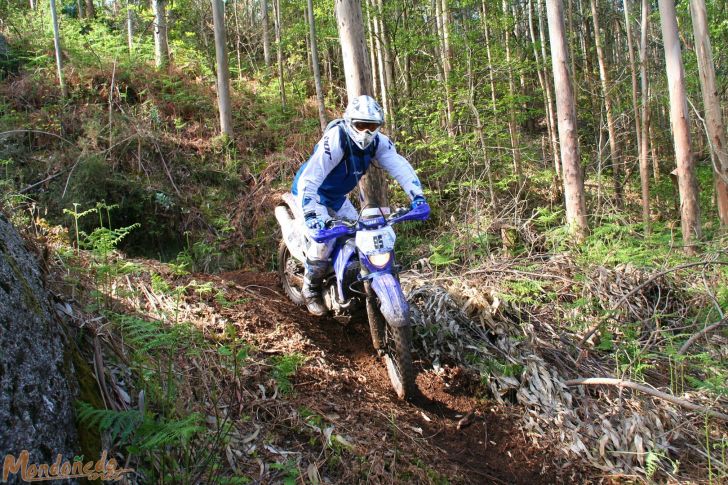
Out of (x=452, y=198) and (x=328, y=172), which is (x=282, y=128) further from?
(x=328, y=172)

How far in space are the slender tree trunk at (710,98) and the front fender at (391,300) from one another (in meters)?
8.05

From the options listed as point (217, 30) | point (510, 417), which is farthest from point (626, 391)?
point (217, 30)

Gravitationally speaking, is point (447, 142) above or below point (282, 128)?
below

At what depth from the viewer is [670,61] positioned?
9117 mm

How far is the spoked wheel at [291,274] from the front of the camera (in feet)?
18.5

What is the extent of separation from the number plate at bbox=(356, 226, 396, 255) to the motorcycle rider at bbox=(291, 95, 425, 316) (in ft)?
1.13

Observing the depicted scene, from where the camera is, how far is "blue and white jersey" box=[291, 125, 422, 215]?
14.8 ft

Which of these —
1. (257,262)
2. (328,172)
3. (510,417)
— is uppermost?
(328,172)

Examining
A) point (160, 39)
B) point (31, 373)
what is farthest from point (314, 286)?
point (160, 39)

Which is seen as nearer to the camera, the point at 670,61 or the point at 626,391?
the point at 626,391

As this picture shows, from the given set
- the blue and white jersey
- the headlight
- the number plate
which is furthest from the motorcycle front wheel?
the blue and white jersey

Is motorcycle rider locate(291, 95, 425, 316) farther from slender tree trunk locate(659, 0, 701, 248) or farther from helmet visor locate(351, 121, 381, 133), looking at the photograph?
slender tree trunk locate(659, 0, 701, 248)

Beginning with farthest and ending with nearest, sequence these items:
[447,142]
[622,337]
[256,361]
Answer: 1. [447,142]
2. [622,337]
3. [256,361]

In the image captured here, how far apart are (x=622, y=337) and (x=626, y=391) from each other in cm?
116
